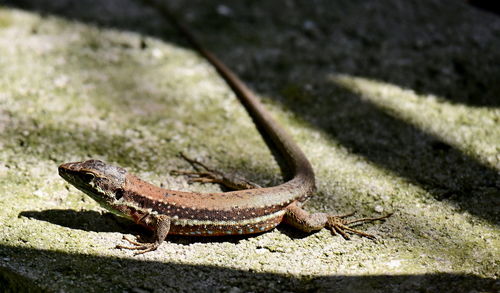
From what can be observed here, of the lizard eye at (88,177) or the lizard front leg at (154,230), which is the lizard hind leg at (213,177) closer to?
the lizard front leg at (154,230)

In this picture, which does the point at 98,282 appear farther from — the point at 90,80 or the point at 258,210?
the point at 90,80

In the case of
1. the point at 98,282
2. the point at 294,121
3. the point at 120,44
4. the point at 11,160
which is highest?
the point at 120,44

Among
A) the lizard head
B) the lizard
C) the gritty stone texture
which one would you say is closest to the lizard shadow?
the gritty stone texture

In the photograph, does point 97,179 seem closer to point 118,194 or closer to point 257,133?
point 118,194

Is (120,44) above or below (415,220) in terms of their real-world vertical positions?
above

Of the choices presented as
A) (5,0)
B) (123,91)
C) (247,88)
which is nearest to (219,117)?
(247,88)

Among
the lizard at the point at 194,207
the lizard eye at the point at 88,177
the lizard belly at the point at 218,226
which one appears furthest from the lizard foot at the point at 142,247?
the lizard eye at the point at 88,177
